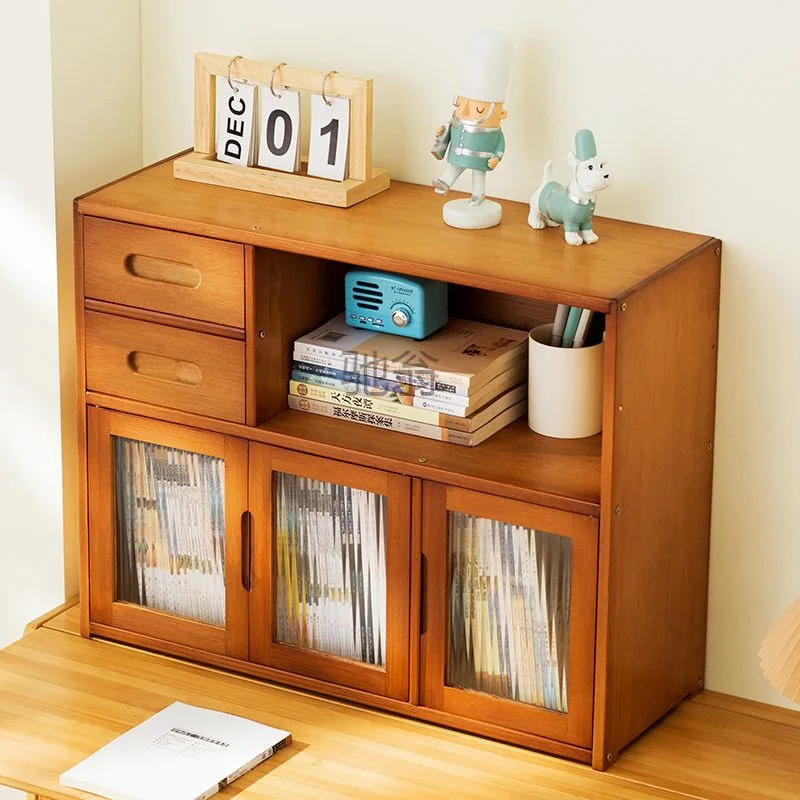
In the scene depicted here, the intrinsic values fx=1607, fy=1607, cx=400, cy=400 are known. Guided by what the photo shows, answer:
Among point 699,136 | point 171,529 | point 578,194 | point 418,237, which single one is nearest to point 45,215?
point 171,529

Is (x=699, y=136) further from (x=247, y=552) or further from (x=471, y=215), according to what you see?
(x=247, y=552)

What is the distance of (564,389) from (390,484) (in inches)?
10.4

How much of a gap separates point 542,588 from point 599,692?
15 centimetres

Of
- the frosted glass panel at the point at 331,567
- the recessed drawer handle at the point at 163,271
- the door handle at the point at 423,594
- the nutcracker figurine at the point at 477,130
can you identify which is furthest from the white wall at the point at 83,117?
the door handle at the point at 423,594

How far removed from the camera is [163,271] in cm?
225

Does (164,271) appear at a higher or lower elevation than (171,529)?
higher

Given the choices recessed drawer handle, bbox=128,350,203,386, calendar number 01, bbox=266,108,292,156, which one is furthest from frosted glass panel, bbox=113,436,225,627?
calendar number 01, bbox=266,108,292,156

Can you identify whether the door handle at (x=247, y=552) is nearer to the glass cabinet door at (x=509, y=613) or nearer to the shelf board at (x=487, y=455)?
the shelf board at (x=487, y=455)

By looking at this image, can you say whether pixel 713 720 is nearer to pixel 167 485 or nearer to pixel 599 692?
pixel 599 692

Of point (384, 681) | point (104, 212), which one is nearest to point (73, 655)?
point (384, 681)

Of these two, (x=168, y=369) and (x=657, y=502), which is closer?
(x=657, y=502)

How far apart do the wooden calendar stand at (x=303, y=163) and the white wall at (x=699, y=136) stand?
0.12 meters

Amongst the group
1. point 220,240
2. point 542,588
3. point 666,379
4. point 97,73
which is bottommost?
point 542,588

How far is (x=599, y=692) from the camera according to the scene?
2.05m
